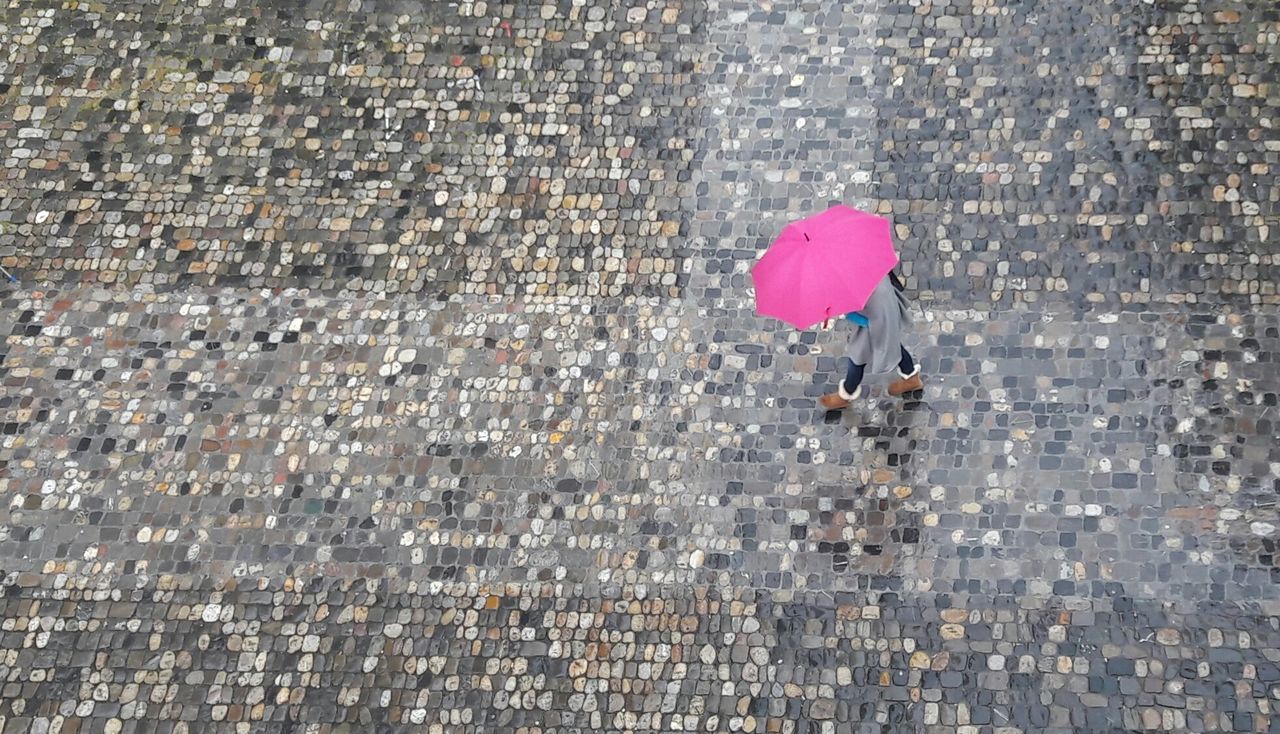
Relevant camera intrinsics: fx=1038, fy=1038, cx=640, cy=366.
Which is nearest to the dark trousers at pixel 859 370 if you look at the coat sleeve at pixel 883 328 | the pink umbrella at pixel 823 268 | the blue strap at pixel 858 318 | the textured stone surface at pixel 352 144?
the coat sleeve at pixel 883 328

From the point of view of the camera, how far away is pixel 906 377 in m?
6.43

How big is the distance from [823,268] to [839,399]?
1380 millimetres

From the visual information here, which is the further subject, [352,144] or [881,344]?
[352,144]

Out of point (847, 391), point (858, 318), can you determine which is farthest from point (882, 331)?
point (847, 391)

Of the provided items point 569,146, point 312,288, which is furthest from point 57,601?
point 569,146

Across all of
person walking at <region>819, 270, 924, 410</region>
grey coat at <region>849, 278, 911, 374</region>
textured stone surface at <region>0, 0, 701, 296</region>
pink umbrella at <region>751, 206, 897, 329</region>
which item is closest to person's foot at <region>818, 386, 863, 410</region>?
person walking at <region>819, 270, 924, 410</region>

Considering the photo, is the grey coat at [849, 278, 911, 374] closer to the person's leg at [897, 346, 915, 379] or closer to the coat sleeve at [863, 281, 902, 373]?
the coat sleeve at [863, 281, 902, 373]

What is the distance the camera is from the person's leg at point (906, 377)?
6305 millimetres

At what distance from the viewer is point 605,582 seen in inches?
243

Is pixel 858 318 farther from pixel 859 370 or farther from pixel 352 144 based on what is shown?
pixel 352 144

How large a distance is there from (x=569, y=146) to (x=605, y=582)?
3248mm

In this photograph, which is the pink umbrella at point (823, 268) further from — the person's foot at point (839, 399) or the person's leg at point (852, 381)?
the person's foot at point (839, 399)

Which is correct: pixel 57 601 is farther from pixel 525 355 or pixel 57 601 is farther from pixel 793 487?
pixel 793 487

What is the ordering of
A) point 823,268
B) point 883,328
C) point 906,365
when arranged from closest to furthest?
point 823,268 → point 883,328 → point 906,365
